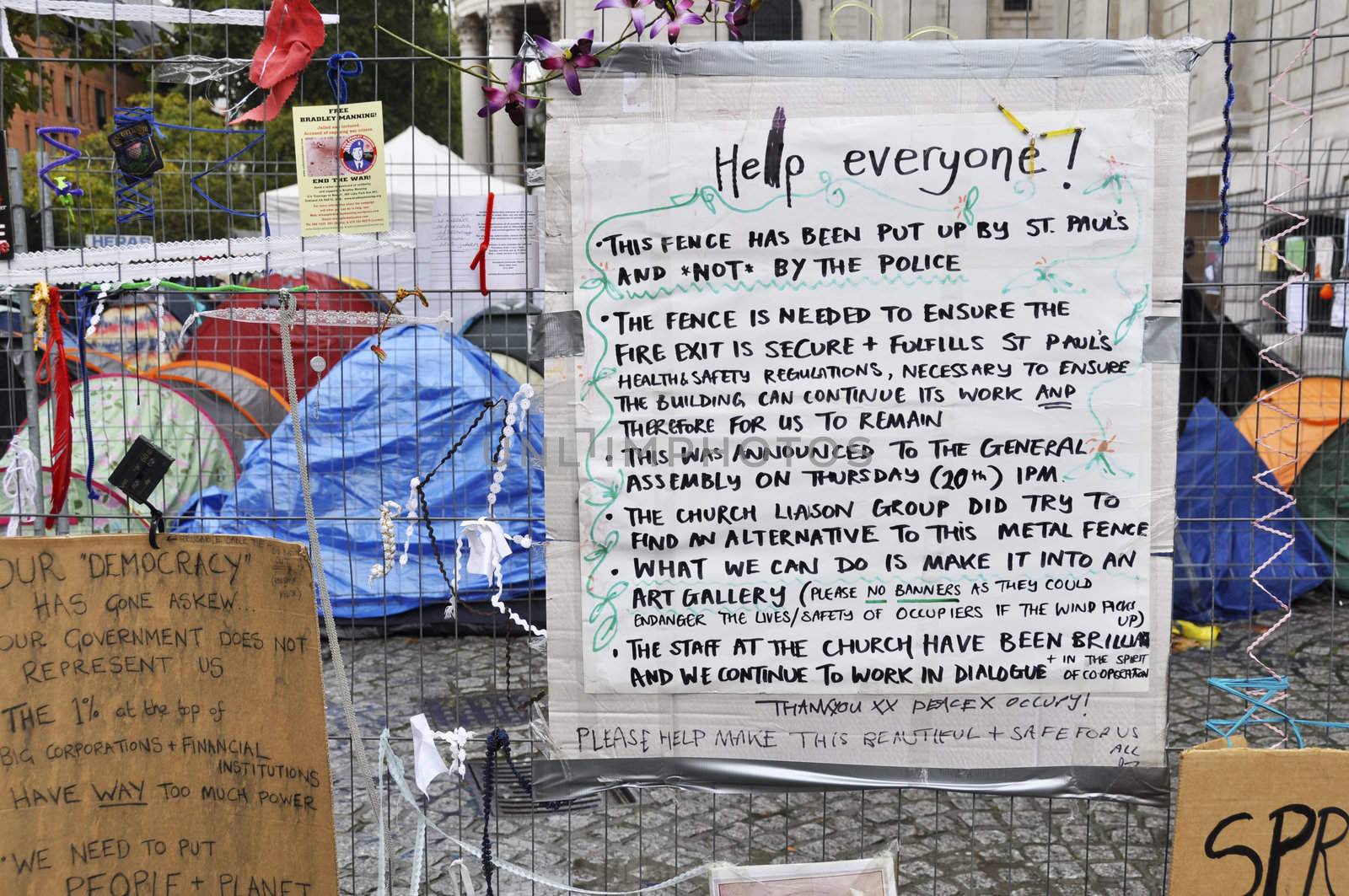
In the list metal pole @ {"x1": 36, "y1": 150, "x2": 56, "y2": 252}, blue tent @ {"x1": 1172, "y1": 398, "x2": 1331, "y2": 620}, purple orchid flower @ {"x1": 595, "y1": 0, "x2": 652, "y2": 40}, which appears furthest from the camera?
blue tent @ {"x1": 1172, "y1": 398, "x2": 1331, "y2": 620}

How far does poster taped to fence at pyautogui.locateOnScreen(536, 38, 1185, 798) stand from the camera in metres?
2.93

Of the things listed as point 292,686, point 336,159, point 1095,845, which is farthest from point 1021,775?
point 336,159

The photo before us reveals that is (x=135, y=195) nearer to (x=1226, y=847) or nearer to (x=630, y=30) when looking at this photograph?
(x=630, y=30)

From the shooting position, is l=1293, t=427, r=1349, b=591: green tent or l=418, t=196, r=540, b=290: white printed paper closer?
l=418, t=196, r=540, b=290: white printed paper

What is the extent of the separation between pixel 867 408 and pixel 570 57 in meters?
1.07

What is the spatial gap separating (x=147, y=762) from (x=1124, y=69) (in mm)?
2873

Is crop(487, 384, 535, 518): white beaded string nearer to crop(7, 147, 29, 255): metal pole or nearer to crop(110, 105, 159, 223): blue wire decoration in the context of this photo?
crop(110, 105, 159, 223): blue wire decoration

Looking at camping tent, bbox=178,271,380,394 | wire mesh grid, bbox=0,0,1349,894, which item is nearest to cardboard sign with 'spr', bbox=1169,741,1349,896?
wire mesh grid, bbox=0,0,1349,894

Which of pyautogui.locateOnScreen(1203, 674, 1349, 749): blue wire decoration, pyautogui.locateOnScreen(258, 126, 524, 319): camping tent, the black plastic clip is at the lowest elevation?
pyautogui.locateOnScreen(1203, 674, 1349, 749): blue wire decoration

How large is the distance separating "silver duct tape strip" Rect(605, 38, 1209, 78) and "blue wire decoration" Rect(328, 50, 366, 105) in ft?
1.96

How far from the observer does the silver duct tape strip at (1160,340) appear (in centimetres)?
296

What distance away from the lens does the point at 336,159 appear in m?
2.96

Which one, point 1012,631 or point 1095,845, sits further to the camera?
point 1095,845

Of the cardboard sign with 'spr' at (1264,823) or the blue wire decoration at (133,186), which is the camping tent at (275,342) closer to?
the blue wire decoration at (133,186)
